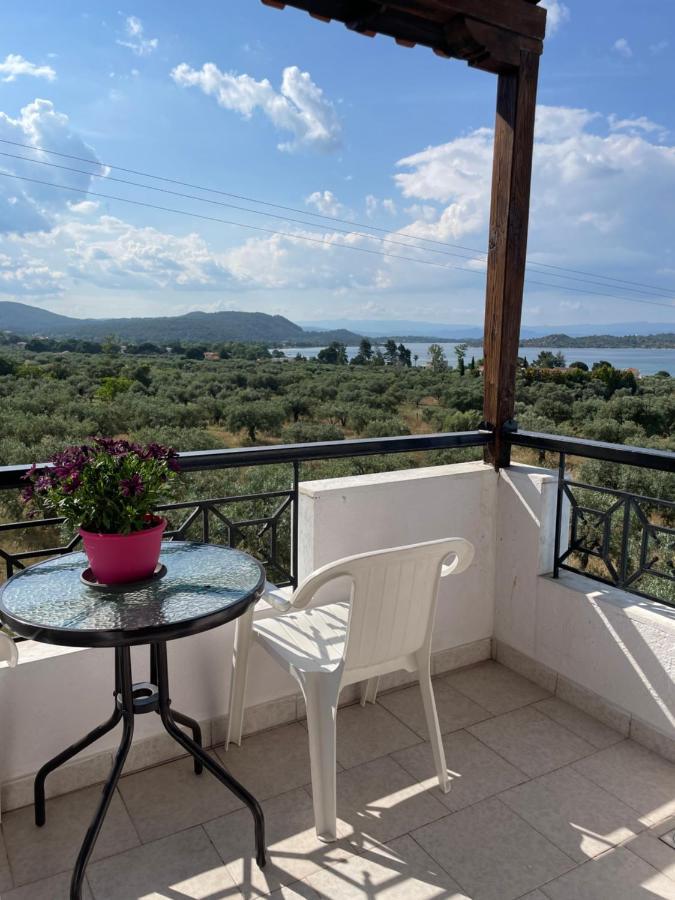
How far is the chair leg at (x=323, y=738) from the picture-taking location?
63.8 inches

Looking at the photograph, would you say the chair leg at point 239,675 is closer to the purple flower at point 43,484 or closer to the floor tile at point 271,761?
the floor tile at point 271,761

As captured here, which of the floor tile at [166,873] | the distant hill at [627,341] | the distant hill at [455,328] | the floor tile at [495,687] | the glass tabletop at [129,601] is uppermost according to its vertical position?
the distant hill at [455,328]

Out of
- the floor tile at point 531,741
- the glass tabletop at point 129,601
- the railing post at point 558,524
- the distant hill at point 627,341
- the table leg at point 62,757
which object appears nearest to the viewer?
the glass tabletop at point 129,601

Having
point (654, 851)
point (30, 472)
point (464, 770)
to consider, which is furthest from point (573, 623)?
point (30, 472)

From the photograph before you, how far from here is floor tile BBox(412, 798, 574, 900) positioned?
60.4 inches

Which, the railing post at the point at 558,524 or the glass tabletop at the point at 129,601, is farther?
the railing post at the point at 558,524

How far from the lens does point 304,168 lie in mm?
20000

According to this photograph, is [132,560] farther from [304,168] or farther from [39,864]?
[304,168]

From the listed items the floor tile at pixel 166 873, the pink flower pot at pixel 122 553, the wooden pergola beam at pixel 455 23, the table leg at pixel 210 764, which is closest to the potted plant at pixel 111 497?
the pink flower pot at pixel 122 553

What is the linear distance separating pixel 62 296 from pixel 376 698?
987cm

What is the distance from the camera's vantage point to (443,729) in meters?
2.21

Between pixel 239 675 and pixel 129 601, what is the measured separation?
0.71m

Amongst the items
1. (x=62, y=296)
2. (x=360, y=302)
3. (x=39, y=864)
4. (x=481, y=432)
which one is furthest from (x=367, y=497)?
(x=360, y=302)

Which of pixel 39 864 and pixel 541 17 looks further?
pixel 541 17
